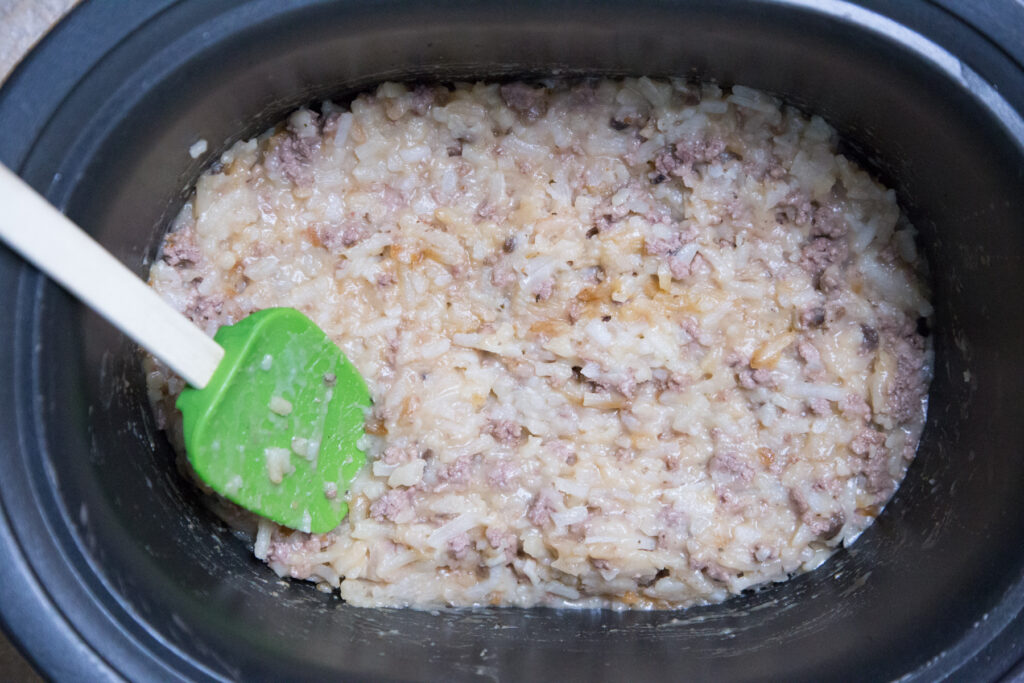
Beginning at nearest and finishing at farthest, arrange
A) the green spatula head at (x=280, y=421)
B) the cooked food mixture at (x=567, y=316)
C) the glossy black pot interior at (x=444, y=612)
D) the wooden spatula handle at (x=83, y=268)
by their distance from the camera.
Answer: the wooden spatula handle at (x=83, y=268)
the glossy black pot interior at (x=444, y=612)
the green spatula head at (x=280, y=421)
the cooked food mixture at (x=567, y=316)

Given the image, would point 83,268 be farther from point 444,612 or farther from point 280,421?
point 444,612

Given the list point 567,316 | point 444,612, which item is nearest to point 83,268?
point 567,316

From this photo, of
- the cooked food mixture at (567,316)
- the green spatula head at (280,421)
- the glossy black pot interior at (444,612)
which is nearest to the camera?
the glossy black pot interior at (444,612)

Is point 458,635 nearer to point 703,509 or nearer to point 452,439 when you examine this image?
point 452,439

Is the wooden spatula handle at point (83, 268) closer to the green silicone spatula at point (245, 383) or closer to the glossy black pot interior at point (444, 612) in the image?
the green silicone spatula at point (245, 383)

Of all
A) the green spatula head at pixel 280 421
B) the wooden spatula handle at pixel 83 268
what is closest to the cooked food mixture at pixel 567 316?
the green spatula head at pixel 280 421
